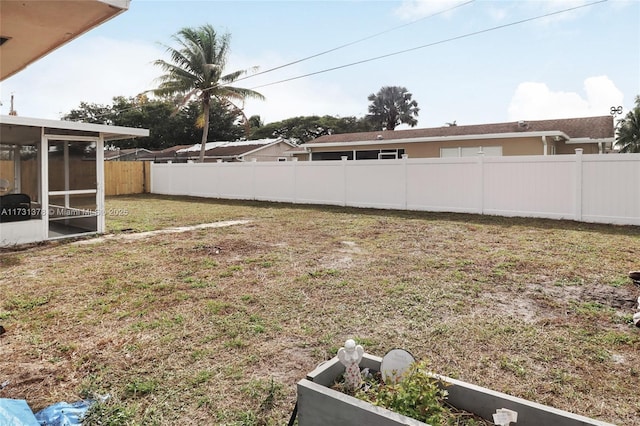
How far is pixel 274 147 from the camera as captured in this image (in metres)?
26.2

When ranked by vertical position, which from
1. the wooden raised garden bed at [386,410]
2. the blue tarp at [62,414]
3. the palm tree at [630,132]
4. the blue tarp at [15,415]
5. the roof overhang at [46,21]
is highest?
the palm tree at [630,132]

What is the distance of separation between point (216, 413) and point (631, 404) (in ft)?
7.71

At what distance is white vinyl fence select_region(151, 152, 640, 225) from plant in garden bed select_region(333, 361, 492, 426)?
8.85 metres

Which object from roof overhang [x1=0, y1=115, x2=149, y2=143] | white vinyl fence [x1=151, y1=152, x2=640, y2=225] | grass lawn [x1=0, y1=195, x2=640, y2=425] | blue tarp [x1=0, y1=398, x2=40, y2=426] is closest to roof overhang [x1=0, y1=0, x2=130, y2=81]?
blue tarp [x1=0, y1=398, x2=40, y2=426]

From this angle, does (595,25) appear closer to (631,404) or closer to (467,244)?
(467,244)

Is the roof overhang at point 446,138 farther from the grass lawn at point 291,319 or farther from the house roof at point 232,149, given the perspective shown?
the grass lawn at point 291,319

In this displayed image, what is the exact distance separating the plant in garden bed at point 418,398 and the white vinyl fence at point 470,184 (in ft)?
29.0

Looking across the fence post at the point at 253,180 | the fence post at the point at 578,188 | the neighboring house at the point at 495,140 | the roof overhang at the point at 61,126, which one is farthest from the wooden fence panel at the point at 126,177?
the fence post at the point at 578,188

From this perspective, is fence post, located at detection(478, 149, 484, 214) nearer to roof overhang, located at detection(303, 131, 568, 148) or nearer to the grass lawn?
the grass lawn

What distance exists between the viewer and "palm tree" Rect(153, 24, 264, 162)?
20.2 metres

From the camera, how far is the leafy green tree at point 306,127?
42.1m

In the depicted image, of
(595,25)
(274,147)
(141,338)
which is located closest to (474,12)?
(595,25)

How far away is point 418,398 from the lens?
1673mm

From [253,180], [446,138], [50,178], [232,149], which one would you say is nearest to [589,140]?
[446,138]
